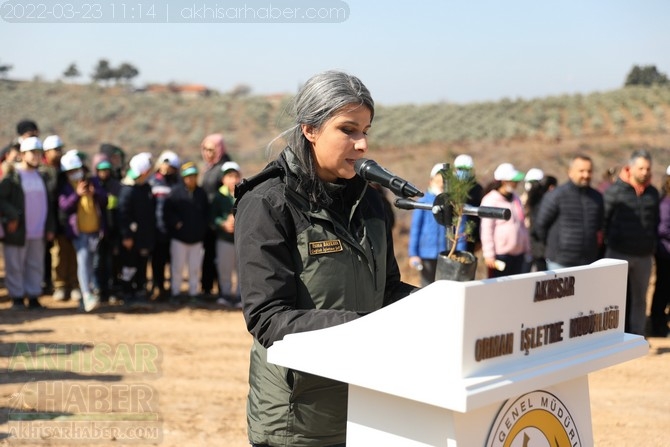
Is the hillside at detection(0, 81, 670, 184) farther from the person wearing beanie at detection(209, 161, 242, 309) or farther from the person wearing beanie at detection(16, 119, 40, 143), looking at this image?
the person wearing beanie at detection(16, 119, 40, 143)

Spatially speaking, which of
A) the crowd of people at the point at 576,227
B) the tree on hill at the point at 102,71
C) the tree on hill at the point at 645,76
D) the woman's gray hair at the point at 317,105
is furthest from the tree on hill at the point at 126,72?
the woman's gray hair at the point at 317,105

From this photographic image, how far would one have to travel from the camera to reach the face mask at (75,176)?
→ 10672 mm

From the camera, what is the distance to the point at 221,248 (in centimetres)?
1150

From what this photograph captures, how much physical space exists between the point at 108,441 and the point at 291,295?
3.66 metres

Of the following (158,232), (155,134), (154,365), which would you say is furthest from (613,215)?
(155,134)

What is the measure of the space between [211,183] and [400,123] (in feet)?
110

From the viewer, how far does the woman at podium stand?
2525 millimetres

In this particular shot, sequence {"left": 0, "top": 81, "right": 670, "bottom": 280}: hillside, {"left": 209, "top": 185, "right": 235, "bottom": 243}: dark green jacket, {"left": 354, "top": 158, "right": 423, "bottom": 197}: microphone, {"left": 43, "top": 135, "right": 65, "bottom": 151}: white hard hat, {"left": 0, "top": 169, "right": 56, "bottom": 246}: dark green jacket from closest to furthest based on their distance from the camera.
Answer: {"left": 354, "top": 158, "right": 423, "bottom": 197}: microphone < {"left": 0, "top": 169, "right": 56, "bottom": 246}: dark green jacket < {"left": 43, "top": 135, "right": 65, "bottom": 151}: white hard hat < {"left": 209, "top": 185, "right": 235, "bottom": 243}: dark green jacket < {"left": 0, "top": 81, "right": 670, "bottom": 280}: hillside

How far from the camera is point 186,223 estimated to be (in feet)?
36.6

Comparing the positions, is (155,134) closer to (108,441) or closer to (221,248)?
(221,248)

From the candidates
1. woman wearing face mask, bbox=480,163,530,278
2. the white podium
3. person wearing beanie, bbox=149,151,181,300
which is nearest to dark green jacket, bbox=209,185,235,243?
person wearing beanie, bbox=149,151,181,300

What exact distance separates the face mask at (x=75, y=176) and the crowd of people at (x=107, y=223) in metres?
0.01

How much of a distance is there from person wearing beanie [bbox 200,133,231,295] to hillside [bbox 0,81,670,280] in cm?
1395

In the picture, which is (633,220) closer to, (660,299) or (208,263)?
(660,299)
